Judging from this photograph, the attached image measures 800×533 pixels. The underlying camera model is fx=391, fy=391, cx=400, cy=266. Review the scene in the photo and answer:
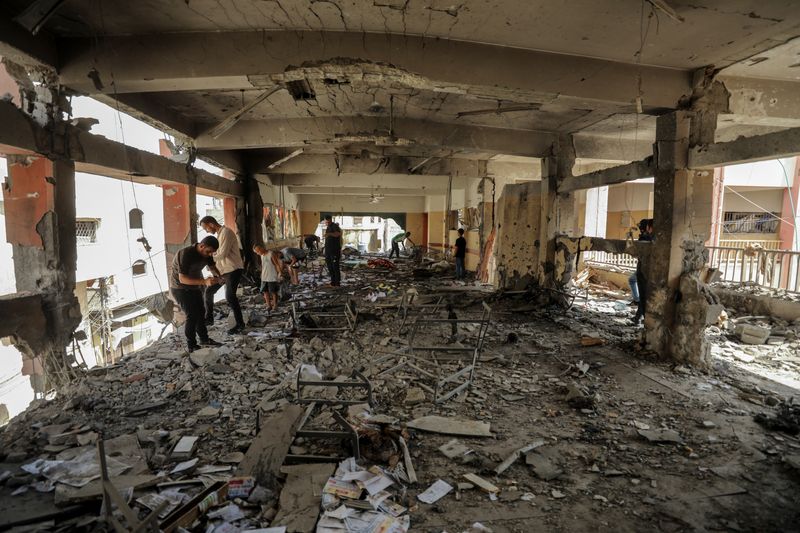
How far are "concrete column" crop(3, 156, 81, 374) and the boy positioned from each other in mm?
3826

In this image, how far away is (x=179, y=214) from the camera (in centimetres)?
790

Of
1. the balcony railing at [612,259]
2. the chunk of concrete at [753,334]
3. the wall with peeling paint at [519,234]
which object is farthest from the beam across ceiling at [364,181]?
the chunk of concrete at [753,334]

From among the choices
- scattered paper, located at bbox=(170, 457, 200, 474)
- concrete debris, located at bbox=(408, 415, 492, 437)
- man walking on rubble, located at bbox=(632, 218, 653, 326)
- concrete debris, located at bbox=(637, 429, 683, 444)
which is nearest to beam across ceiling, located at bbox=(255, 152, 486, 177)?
man walking on rubble, located at bbox=(632, 218, 653, 326)

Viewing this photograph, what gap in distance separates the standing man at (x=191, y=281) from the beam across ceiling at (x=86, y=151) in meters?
1.51

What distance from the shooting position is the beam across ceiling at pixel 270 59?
4.18 m

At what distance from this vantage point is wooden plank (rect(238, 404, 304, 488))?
111 inches

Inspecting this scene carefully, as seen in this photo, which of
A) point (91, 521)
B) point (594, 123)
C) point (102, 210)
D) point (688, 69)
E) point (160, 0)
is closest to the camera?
point (91, 521)

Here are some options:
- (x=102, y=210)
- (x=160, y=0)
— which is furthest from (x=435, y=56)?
(x=102, y=210)

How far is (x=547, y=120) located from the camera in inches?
293

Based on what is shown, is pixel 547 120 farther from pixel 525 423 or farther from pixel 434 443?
pixel 434 443

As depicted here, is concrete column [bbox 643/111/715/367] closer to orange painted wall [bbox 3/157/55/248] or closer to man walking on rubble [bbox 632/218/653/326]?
man walking on rubble [bbox 632/218/653/326]

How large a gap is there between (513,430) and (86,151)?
18.6 ft

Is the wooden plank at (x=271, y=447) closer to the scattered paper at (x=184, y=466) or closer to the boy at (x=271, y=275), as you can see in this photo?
the scattered paper at (x=184, y=466)

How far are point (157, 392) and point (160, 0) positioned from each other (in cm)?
394
